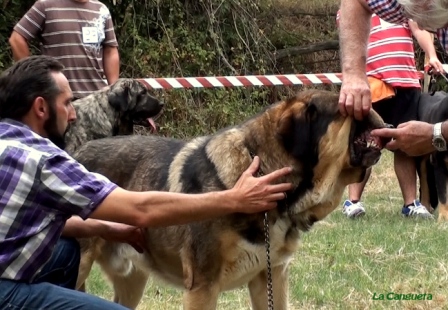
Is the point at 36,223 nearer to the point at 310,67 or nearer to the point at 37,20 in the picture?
the point at 37,20

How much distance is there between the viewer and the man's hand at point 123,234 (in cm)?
372

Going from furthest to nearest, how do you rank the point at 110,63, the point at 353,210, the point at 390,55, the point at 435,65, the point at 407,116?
the point at 435,65 → the point at 407,116 → the point at 390,55 → the point at 353,210 → the point at 110,63

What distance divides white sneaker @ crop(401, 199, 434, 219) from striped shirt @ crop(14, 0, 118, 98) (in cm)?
330

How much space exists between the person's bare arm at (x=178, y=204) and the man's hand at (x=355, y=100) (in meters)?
0.59

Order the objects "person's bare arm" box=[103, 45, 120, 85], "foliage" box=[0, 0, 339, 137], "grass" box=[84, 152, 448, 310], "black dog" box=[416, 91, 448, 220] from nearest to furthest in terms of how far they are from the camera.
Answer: "grass" box=[84, 152, 448, 310] → "person's bare arm" box=[103, 45, 120, 85] → "black dog" box=[416, 91, 448, 220] → "foliage" box=[0, 0, 339, 137]

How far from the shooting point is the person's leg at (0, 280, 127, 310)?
3.04 metres

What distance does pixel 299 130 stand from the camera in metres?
3.86

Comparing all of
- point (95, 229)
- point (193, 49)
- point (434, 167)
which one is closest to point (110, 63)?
point (434, 167)

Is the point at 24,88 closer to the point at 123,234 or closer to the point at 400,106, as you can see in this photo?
the point at 123,234

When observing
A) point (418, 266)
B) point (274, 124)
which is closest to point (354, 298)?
point (418, 266)

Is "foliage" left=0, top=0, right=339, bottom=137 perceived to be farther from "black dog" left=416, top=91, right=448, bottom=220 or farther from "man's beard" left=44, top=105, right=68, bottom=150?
"man's beard" left=44, top=105, right=68, bottom=150

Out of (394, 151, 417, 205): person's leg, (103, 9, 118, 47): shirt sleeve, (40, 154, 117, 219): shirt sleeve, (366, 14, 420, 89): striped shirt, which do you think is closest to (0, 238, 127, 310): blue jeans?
(40, 154, 117, 219): shirt sleeve

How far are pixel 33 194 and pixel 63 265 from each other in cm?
87

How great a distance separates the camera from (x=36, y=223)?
120 inches
